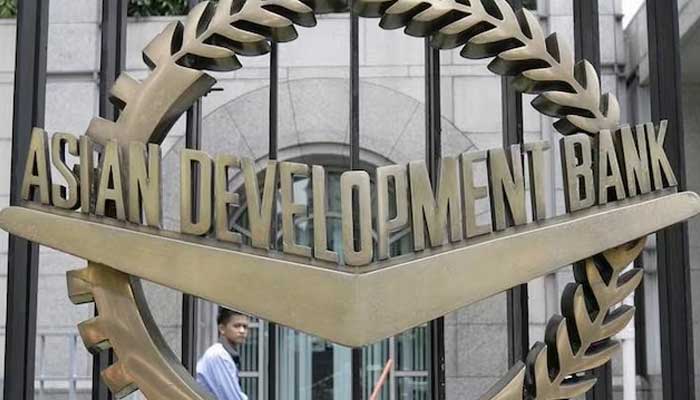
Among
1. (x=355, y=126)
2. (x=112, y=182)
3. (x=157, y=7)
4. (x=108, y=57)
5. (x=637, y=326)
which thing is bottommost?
(x=637, y=326)

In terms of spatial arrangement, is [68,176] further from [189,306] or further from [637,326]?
[637,326]

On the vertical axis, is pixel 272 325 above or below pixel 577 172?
below

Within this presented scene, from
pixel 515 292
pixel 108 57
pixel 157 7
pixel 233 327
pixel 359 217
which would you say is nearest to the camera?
pixel 359 217

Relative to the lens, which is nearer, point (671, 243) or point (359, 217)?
point (359, 217)

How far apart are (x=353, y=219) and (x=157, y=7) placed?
4.17 m

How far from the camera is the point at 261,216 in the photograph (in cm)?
163

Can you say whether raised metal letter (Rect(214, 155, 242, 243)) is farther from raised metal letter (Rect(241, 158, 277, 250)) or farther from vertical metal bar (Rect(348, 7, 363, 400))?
vertical metal bar (Rect(348, 7, 363, 400))

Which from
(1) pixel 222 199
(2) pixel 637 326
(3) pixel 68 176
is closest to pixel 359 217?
(1) pixel 222 199

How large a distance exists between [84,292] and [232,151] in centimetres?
338

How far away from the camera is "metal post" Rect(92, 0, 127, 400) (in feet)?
5.84

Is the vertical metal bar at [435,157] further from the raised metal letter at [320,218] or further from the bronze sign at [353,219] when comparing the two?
the raised metal letter at [320,218]

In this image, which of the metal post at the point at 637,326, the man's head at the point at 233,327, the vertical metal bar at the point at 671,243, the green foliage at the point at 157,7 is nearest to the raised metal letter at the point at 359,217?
the vertical metal bar at the point at 671,243

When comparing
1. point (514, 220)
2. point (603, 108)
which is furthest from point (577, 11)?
point (514, 220)

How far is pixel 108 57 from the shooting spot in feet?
5.92
